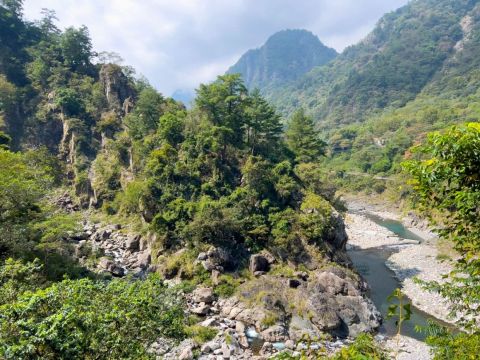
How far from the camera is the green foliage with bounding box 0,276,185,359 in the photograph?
268 inches

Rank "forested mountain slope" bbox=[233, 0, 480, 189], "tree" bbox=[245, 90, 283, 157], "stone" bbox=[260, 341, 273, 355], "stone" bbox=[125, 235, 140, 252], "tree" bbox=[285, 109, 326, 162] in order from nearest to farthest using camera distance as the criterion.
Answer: "stone" bbox=[260, 341, 273, 355]
"stone" bbox=[125, 235, 140, 252]
"tree" bbox=[245, 90, 283, 157]
"tree" bbox=[285, 109, 326, 162]
"forested mountain slope" bbox=[233, 0, 480, 189]

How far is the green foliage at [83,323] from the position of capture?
6809mm

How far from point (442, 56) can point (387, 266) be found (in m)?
163

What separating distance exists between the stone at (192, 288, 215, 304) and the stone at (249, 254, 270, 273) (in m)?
4.12

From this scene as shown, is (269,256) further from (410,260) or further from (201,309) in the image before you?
(410,260)

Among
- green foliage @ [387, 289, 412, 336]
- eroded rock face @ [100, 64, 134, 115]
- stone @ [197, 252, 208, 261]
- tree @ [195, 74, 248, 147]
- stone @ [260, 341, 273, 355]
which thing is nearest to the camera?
green foliage @ [387, 289, 412, 336]

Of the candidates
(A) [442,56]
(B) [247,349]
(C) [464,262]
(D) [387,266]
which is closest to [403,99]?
(A) [442,56]

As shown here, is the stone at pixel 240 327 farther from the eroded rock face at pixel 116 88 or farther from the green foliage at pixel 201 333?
the eroded rock face at pixel 116 88

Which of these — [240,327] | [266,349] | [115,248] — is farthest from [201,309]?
[115,248]

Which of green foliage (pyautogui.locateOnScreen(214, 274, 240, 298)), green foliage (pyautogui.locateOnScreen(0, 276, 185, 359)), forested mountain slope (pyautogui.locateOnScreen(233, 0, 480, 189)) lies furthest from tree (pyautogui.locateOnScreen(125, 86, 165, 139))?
forested mountain slope (pyautogui.locateOnScreen(233, 0, 480, 189))

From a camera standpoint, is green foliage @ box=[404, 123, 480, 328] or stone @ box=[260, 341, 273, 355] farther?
stone @ box=[260, 341, 273, 355]

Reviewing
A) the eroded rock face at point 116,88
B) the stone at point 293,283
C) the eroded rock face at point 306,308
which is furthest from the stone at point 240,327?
the eroded rock face at point 116,88

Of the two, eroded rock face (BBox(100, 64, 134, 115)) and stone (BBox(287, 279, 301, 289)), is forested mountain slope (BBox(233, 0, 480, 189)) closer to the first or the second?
stone (BBox(287, 279, 301, 289))

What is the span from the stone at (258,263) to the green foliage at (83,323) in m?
17.5
